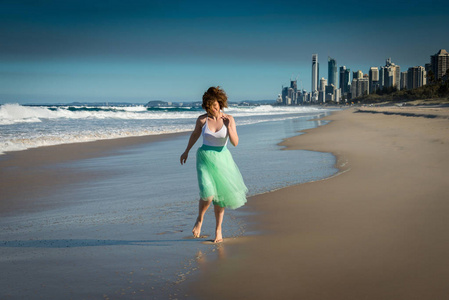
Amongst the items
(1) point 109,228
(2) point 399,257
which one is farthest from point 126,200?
(2) point 399,257

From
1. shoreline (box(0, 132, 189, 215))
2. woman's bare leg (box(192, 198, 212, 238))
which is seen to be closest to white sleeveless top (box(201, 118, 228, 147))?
woman's bare leg (box(192, 198, 212, 238))

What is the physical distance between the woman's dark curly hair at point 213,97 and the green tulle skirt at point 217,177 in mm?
447

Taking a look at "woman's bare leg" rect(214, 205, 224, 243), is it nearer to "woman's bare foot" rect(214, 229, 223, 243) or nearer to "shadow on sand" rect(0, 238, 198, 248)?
"woman's bare foot" rect(214, 229, 223, 243)

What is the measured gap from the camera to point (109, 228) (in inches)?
203

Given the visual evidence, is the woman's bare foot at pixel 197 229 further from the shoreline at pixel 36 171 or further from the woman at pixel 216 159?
the shoreline at pixel 36 171

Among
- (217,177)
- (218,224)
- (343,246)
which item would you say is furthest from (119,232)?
(343,246)

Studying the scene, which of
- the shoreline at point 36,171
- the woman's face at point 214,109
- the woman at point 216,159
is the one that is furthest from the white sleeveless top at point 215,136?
the shoreline at point 36,171

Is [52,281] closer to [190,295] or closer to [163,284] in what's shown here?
[163,284]

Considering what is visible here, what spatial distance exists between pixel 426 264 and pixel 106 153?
12.4 m

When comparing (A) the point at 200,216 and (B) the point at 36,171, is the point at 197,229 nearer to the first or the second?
(A) the point at 200,216

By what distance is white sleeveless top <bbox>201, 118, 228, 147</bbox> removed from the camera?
4414mm

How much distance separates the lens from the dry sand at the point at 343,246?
3.15 m

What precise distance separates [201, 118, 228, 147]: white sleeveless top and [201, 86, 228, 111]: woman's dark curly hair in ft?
0.72

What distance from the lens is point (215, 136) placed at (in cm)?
442
